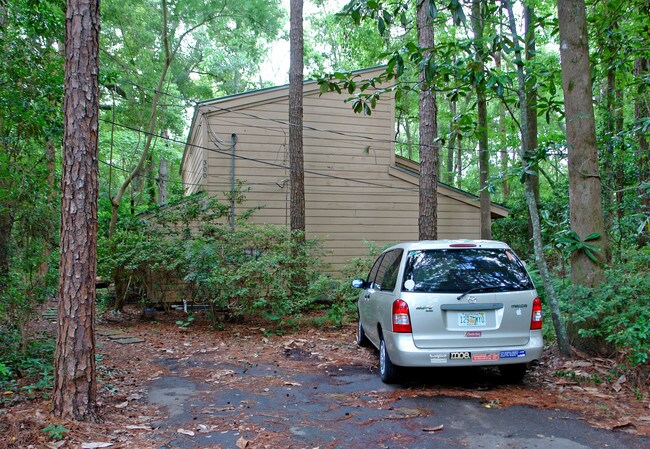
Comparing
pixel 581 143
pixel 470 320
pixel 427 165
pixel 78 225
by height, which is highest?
pixel 427 165

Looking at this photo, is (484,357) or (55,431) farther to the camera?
(484,357)

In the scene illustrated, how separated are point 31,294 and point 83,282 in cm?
245

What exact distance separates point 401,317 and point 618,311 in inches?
106

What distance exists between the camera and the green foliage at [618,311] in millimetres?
5012

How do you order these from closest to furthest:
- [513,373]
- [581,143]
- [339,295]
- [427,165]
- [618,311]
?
[513,373] → [618,311] → [581,143] → [339,295] → [427,165]

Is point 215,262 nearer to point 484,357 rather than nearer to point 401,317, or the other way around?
point 401,317

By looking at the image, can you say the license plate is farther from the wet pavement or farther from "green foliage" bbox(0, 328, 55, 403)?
"green foliage" bbox(0, 328, 55, 403)

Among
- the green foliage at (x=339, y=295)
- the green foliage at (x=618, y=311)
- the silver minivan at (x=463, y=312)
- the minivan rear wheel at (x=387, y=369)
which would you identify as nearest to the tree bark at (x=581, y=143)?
the green foliage at (x=618, y=311)

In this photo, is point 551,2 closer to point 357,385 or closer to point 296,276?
point 296,276

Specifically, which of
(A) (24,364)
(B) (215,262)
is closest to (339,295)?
(B) (215,262)

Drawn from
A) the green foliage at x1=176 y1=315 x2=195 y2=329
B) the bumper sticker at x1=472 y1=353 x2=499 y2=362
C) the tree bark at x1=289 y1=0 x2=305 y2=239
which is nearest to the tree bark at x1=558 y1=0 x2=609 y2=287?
the bumper sticker at x1=472 y1=353 x2=499 y2=362

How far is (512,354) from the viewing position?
17.0 ft

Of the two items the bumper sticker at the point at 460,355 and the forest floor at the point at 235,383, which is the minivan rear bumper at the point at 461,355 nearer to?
the bumper sticker at the point at 460,355

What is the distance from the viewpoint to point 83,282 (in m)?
4.49
